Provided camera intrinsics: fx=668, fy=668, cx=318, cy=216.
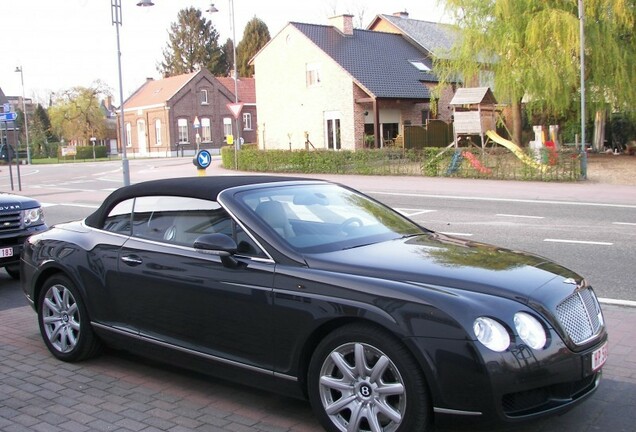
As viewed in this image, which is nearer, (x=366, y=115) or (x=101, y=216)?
(x=101, y=216)

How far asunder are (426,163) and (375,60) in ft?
59.8

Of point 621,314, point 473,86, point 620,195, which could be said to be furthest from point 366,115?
point 621,314

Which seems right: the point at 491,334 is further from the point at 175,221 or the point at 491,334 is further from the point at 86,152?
the point at 86,152

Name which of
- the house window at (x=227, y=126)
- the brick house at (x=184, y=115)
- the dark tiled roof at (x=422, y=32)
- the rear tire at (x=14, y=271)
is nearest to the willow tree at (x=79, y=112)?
the brick house at (x=184, y=115)

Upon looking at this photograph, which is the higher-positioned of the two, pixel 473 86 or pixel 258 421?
pixel 473 86

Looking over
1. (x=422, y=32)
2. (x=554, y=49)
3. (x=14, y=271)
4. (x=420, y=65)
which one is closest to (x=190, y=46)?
(x=422, y=32)

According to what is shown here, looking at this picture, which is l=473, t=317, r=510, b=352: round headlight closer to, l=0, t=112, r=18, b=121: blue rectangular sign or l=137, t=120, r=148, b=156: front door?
l=0, t=112, r=18, b=121: blue rectangular sign

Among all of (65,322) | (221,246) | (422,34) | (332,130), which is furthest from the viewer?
(422,34)

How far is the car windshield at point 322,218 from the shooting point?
4281 millimetres

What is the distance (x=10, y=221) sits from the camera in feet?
27.6

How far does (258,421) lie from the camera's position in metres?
4.09

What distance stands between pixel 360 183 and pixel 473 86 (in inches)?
430

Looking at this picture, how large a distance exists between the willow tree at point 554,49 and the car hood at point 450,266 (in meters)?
23.2

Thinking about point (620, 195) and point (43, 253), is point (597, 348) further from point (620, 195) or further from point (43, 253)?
point (620, 195)
